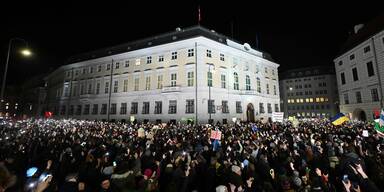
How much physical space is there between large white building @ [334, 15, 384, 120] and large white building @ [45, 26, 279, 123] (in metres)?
13.5

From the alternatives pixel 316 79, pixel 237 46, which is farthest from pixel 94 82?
pixel 316 79

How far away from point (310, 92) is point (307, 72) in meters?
9.74

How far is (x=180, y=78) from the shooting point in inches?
1212

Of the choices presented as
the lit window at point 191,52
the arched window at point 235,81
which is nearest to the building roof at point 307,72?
the arched window at point 235,81

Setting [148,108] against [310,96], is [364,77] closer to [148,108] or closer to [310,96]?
[148,108]

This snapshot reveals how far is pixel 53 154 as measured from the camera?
888 cm

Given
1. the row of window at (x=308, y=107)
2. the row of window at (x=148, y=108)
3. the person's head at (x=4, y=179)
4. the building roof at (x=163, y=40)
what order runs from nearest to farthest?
the person's head at (x=4, y=179), the row of window at (x=148, y=108), the building roof at (x=163, y=40), the row of window at (x=308, y=107)

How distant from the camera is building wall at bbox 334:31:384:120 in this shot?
29.4 meters

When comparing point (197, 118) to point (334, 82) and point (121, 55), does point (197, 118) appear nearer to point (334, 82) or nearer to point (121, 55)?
point (121, 55)

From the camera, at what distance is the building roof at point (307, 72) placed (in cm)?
7956

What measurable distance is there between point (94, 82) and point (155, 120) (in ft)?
62.0

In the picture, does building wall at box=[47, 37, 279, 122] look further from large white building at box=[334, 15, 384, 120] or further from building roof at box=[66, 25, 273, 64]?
large white building at box=[334, 15, 384, 120]

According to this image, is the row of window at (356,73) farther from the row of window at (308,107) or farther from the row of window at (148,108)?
the row of window at (308,107)

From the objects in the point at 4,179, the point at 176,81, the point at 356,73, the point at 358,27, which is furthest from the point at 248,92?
the point at 4,179
